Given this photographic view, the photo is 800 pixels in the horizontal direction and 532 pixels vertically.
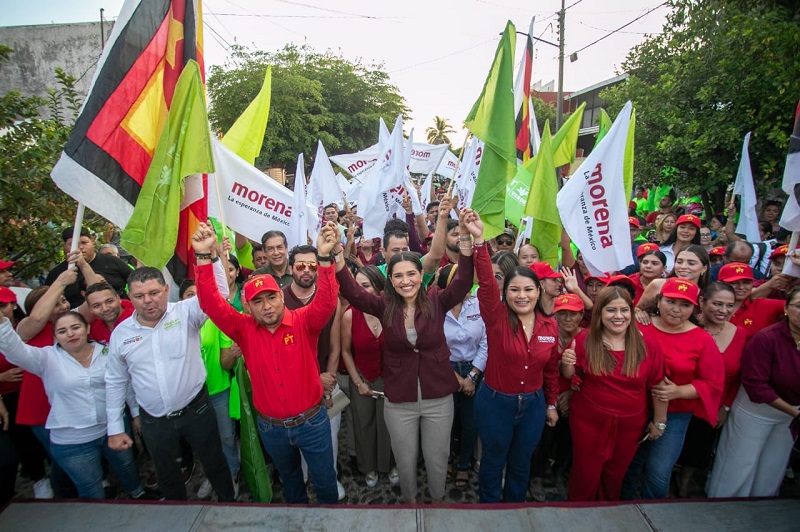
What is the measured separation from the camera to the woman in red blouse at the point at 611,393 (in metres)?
2.90

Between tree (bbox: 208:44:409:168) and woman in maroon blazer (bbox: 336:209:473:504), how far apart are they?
2547cm

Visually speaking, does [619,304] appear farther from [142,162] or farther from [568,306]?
[142,162]

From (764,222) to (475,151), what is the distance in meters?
5.13

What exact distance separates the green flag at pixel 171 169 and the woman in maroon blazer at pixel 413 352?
4.28ft

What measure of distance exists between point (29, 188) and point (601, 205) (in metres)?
5.53

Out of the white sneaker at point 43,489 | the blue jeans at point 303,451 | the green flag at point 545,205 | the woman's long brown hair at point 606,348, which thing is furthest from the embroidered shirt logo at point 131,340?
the green flag at point 545,205

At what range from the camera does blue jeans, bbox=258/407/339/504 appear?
115 inches

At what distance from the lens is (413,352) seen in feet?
10.1

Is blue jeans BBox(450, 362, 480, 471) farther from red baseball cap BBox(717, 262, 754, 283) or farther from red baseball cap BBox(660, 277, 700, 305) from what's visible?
red baseball cap BBox(717, 262, 754, 283)

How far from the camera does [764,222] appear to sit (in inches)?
265

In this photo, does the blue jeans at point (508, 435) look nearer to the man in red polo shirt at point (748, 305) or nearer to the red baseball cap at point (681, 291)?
the red baseball cap at point (681, 291)

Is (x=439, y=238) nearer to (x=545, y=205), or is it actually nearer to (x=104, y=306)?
(x=545, y=205)

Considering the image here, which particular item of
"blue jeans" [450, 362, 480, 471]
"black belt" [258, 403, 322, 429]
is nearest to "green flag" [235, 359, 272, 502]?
"black belt" [258, 403, 322, 429]

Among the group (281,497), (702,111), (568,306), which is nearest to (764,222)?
(702,111)
